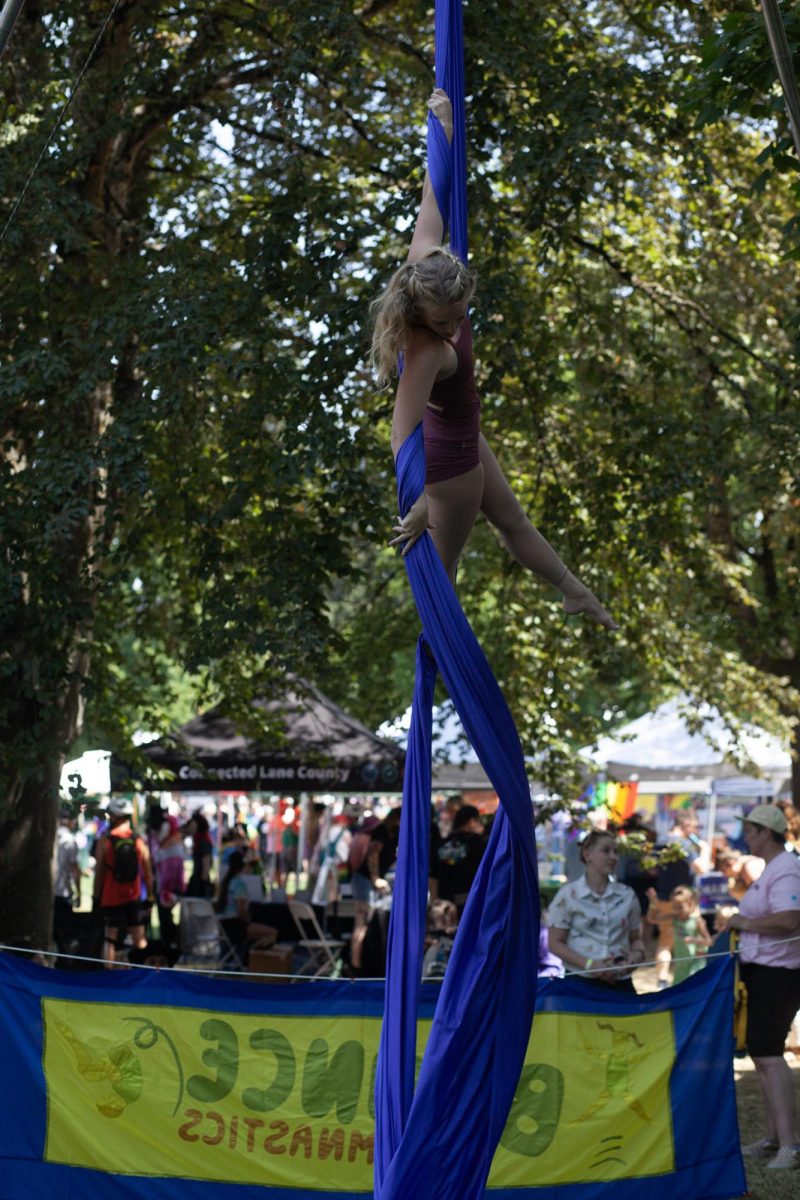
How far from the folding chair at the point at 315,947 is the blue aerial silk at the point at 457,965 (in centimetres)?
639

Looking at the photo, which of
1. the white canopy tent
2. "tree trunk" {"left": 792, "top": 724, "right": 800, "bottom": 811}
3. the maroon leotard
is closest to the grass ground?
the maroon leotard

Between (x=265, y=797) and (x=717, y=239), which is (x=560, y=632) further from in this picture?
(x=265, y=797)

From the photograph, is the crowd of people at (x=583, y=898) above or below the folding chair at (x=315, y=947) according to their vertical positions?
above

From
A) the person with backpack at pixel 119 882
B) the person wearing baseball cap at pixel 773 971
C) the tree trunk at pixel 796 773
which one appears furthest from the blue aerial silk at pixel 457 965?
the tree trunk at pixel 796 773

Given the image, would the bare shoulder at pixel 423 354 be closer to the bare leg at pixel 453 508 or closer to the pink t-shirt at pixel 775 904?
the bare leg at pixel 453 508

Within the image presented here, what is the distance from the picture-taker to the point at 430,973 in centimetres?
750

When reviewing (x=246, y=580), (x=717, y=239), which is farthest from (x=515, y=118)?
(x=717, y=239)

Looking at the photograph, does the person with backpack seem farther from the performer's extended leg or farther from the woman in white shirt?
the performer's extended leg

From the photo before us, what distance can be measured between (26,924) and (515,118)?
16.1 ft

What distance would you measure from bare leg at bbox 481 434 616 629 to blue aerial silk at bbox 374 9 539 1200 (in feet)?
1.18

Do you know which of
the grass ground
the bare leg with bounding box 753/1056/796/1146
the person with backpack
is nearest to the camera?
the grass ground

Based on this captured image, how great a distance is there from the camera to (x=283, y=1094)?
198 inches

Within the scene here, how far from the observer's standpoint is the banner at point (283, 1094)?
4934 mm

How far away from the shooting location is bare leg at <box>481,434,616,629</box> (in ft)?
11.7
